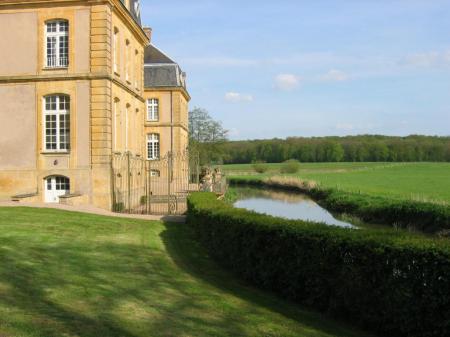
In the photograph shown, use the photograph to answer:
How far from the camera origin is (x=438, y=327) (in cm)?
559

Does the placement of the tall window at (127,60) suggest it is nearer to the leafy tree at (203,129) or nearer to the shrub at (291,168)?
the leafy tree at (203,129)

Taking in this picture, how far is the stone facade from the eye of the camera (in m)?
19.5

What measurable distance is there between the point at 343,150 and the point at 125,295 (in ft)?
355

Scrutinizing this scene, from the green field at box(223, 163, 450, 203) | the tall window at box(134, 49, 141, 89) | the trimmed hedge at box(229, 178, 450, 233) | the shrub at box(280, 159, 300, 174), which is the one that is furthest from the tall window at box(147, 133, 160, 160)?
the shrub at box(280, 159, 300, 174)

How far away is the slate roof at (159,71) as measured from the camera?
38.6m

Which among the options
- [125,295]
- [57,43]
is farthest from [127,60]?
[125,295]

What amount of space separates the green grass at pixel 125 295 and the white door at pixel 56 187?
8144 millimetres

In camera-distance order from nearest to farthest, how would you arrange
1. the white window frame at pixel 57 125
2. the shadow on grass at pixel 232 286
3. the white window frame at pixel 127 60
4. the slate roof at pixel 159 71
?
1. the shadow on grass at pixel 232 286
2. the white window frame at pixel 57 125
3. the white window frame at pixel 127 60
4. the slate roof at pixel 159 71

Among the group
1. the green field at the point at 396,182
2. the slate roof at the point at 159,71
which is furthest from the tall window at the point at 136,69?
the green field at the point at 396,182

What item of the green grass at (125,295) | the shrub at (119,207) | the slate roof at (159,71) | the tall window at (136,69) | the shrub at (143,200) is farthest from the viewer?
the slate roof at (159,71)

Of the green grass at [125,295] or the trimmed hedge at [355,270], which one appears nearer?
the green grass at [125,295]

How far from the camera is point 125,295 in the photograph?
688cm

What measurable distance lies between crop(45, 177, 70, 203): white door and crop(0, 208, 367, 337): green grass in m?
8.14

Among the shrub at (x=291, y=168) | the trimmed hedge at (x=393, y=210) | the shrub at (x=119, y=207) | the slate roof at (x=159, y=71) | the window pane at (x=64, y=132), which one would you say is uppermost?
the slate roof at (x=159, y=71)
